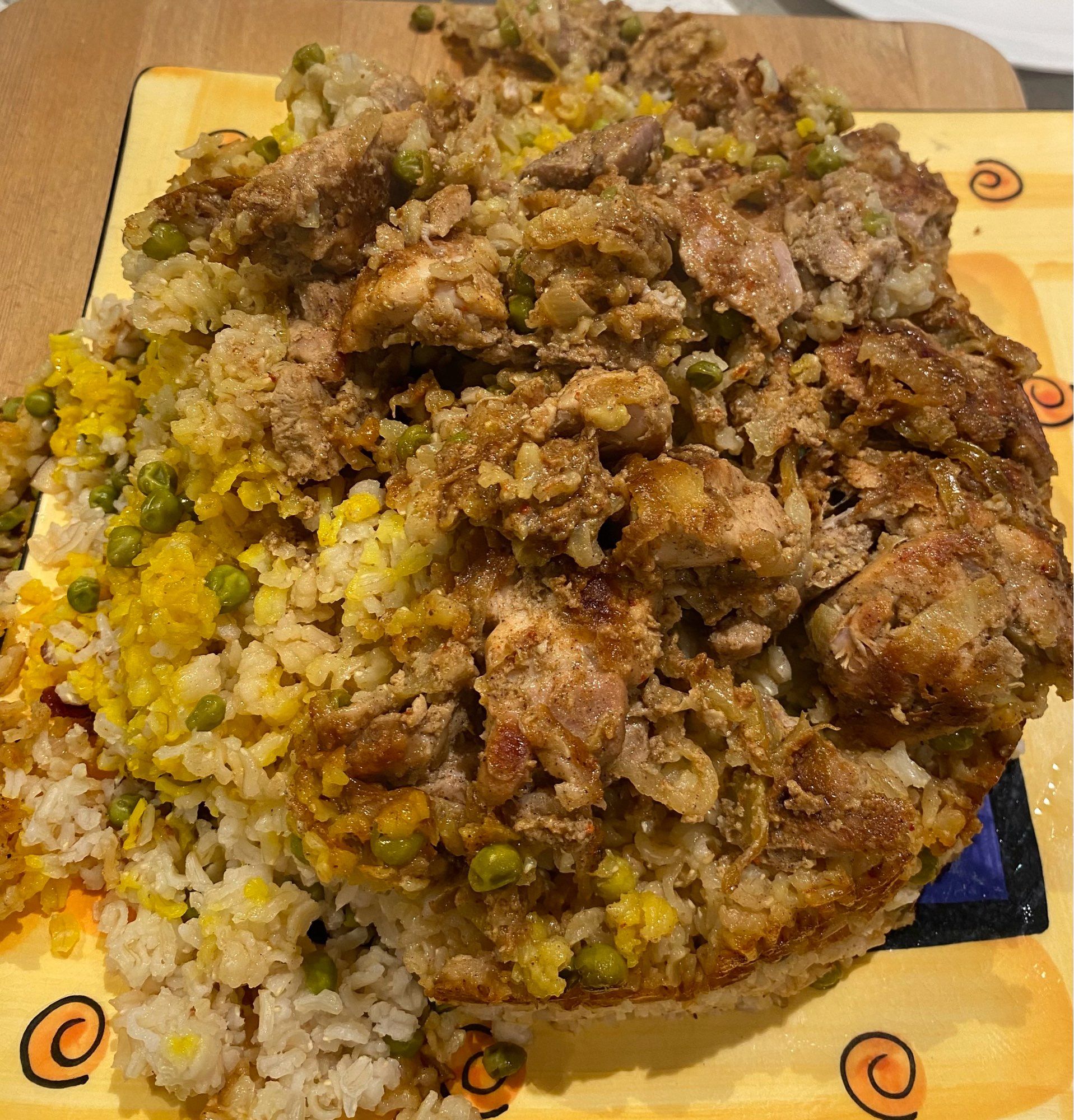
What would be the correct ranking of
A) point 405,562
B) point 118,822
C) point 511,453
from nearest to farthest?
point 511,453 → point 405,562 → point 118,822

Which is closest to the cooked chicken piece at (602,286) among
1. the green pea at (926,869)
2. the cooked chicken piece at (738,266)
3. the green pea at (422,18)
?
the cooked chicken piece at (738,266)

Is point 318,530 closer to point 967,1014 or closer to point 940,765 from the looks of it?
point 940,765

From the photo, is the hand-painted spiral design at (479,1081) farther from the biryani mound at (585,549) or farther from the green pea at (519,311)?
the green pea at (519,311)

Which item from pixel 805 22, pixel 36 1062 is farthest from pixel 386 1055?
pixel 805 22

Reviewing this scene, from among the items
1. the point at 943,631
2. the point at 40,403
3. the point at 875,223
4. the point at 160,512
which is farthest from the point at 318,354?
the point at 943,631

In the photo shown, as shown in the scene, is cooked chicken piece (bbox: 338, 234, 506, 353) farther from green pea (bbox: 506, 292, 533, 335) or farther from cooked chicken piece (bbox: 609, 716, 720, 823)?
cooked chicken piece (bbox: 609, 716, 720, 823)

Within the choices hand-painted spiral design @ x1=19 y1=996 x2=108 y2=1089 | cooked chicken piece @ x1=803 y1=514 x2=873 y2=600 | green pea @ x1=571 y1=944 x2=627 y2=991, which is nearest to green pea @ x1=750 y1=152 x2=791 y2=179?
cooked chicken piece @ x1=803 y1=514 x2=873 y2=600
